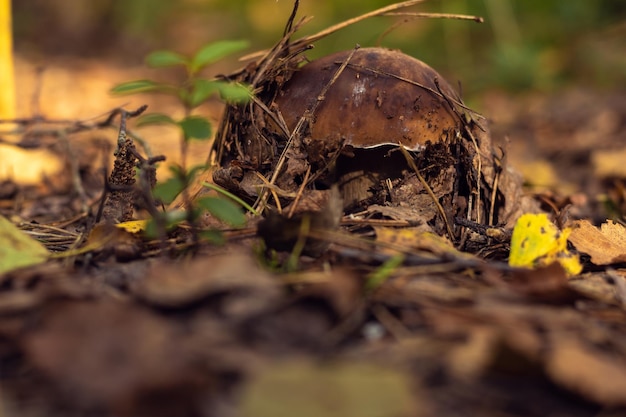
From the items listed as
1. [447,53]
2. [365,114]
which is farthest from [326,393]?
[447,53]

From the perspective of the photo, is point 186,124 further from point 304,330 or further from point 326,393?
point 326,393

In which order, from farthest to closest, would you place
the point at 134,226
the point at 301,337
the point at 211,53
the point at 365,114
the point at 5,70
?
the point at 5,70
the point at 365,114
the point at 134,226
the point at 211,53
the point at 301,337

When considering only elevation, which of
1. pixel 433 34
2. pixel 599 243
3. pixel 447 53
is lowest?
pixel 599 243

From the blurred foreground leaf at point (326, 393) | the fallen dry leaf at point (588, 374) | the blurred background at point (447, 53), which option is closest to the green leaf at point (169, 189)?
the blurred foreground leaf at point (326, 393)

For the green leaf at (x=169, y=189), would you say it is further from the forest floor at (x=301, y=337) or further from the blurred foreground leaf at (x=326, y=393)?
the blurred foreground leaf at (x=326, y=393)

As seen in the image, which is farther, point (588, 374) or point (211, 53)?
point (211, 53)

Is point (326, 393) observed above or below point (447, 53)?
below

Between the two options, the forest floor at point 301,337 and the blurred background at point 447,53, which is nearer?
the forest floor at point 301,337

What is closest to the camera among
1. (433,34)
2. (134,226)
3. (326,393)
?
(326,393)
